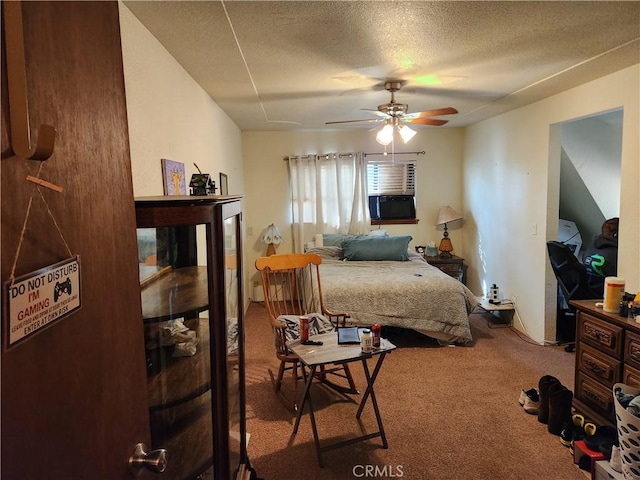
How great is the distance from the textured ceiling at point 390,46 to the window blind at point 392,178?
2.06 meters

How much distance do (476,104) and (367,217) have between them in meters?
2.11

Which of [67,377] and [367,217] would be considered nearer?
[67,377]

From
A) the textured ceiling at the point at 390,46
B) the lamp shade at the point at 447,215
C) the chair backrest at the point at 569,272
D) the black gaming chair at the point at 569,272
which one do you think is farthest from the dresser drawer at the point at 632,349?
the lamp shade at the point at 447,215

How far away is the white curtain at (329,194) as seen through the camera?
5715 millimetres

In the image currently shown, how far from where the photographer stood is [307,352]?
2.39m

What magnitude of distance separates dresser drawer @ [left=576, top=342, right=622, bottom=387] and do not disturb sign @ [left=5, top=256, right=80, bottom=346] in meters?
2.68

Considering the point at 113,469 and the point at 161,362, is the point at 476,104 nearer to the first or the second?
the point at 161,362

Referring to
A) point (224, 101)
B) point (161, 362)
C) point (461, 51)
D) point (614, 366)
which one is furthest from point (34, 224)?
point (224, 101)

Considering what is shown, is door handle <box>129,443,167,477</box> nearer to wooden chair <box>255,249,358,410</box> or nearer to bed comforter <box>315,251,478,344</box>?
wooden chair <box>255,249,358,410</box>

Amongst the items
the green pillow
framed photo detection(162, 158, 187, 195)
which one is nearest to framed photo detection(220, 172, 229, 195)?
framed photo detection(162, 158, 187, 195)

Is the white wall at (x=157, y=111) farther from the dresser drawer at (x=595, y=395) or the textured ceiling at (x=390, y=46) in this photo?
the dresser drawer at (x=595, y=395)

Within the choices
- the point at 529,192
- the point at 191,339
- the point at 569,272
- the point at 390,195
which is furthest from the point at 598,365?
the point at 390,195

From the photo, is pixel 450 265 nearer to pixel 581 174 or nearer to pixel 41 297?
pixel 581 174

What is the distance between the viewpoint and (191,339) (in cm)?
150
